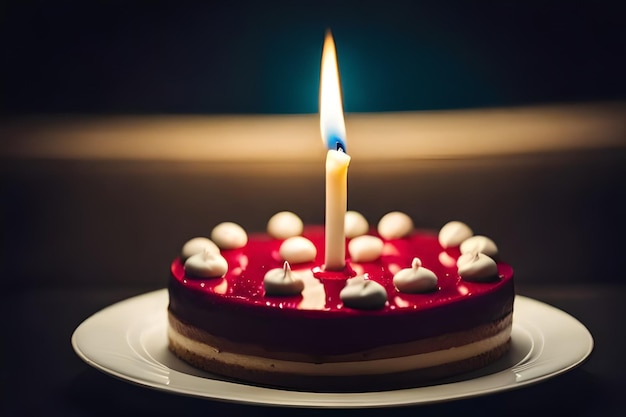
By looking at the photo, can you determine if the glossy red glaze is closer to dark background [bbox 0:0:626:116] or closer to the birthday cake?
the birthday cake

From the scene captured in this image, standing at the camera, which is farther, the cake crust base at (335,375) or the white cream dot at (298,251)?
the white cream dot at (298,251)

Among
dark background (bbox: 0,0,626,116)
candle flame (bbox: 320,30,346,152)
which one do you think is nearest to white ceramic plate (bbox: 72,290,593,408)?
candle flame (bbox: 320,30,346,152)

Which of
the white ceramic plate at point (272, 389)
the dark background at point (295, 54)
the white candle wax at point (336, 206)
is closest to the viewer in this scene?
the white ceramic plate at point (272, 389)

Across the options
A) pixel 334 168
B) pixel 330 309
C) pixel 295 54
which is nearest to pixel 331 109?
pixel 334 168

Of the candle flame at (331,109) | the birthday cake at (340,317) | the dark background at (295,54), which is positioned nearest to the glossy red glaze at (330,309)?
the birthday cake at (340,317)

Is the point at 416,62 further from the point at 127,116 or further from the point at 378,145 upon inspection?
the point at 127,116

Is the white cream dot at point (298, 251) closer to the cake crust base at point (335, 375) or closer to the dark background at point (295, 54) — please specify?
the cake crust base at point (335, 375)

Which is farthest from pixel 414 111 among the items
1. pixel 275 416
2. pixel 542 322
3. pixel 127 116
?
pixel 275 416

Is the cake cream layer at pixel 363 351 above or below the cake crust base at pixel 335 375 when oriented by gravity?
above
